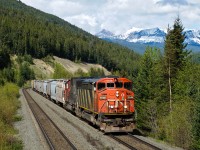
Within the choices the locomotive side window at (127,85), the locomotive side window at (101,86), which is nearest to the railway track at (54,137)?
the locomotive side window at (101,86)

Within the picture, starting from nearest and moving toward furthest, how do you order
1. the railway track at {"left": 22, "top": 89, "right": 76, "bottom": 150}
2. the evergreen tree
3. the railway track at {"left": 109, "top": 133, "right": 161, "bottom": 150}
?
1. the railway track at {"left": 109, "top": 133, "right": 161, "bottom": 150}
2. the railway track at {"left": 22, "top": 89, "right": 76, "bottom": 150}
3. the evergreen tree

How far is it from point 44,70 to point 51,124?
142m

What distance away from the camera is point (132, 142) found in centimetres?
1977

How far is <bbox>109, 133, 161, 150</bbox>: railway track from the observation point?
17984 millimetres

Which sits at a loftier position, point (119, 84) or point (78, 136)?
point (119, 84)

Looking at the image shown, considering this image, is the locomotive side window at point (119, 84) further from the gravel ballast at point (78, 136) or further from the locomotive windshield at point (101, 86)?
the gravel ballast at point (78, 136)

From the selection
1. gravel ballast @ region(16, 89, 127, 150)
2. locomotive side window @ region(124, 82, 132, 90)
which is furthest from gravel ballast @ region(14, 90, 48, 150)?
locomotive side window @ region(124, 82, 132, 90)

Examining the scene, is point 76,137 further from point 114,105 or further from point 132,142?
point 132,142

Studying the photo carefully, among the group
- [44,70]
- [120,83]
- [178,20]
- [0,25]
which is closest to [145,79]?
[178,20]

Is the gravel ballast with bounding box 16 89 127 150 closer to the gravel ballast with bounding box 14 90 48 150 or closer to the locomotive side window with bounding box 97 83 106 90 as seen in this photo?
the gravel ballast with bounding box 14 90 48 150

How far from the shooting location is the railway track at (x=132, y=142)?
18.0 m

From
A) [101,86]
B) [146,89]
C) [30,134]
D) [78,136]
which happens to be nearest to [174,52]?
[146,89]

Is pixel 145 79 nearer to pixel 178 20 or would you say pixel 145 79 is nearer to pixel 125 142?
pixel 178 20

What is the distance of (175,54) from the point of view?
4241 centimetres
